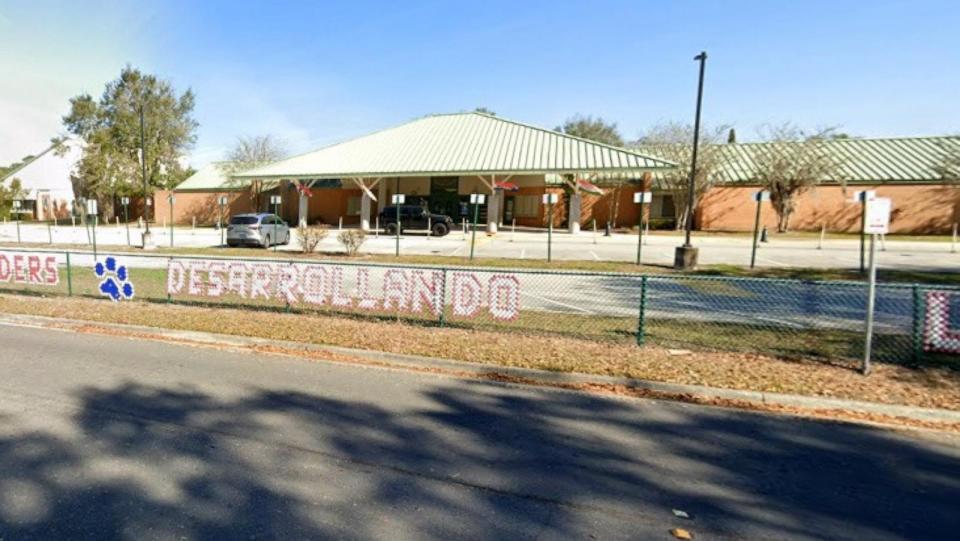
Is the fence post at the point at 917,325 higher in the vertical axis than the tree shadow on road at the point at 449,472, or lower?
higher

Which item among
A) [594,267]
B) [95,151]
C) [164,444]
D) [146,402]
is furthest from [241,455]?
[95,151]

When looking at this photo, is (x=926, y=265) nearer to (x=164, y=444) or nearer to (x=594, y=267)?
(x=594, y=267)

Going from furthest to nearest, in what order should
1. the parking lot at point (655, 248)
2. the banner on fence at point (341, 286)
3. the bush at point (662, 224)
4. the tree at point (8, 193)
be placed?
the tree at point (8, 193) < the bush at point (662, 224) < the parking lot at point (655, 248) < the banner on fence at point (341, 286)

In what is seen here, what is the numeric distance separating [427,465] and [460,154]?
2978 cm

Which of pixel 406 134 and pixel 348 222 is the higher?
pixel 406 134

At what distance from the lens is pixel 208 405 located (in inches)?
196

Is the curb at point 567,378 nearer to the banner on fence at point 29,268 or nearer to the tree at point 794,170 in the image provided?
the banner on fence at point 29,268

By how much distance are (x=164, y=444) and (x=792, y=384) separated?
6.57m

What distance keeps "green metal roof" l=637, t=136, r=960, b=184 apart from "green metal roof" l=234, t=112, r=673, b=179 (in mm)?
10400

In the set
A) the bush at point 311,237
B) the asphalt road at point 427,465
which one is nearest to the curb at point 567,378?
the asphalt road at point 427,465

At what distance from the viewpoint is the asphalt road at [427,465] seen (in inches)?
122

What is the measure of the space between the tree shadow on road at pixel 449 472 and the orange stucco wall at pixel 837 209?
33733 millimetres

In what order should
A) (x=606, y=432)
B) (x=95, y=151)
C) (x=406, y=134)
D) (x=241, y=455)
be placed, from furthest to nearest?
1. (x=95, y=151)
2. (x=406, y=134)
3. (x=606, y=432)
4. (x=241, y=455)

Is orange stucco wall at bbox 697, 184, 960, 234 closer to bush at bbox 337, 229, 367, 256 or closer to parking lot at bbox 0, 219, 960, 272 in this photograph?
parking lot at bbox 0, 219, 960, 272
